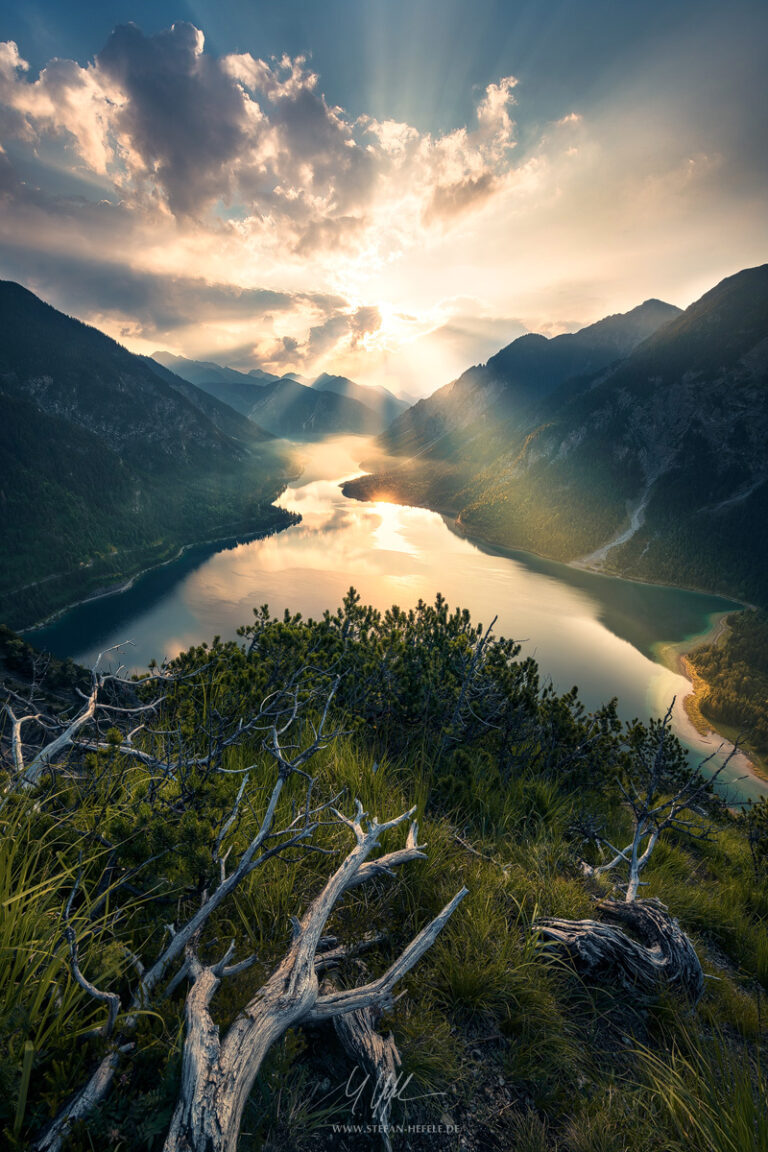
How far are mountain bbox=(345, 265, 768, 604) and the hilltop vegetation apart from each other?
128321 mm

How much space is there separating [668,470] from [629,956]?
17615cm

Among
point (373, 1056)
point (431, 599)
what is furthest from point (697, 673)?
point (373, 1056)

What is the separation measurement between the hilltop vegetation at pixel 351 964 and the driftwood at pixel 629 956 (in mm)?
88

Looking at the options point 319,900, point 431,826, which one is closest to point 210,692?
Answer: point 431,826

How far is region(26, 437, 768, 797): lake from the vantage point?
62.5 m

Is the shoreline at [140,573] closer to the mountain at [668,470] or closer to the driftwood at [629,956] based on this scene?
the mountain at [668,470]

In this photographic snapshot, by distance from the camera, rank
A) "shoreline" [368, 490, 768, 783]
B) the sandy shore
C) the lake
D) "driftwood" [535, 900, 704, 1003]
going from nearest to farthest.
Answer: "driftwood" [535, 900, 704, 1003], the sandy shore, "shoreline" [368, 490, 768, 783], the lake

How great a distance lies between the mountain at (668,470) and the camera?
122500mm

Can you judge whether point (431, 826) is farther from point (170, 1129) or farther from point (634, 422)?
point (634, 422)

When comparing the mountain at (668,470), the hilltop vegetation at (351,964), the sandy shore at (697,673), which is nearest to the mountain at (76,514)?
the mountain at (668,470)

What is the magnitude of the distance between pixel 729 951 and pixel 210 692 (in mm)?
6332

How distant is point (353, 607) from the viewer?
34.5 ft

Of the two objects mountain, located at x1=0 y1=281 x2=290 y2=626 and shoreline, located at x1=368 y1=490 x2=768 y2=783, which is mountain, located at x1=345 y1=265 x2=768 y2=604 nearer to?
shoreline, located at x1=368 y1=490 x2=768 y2=783
